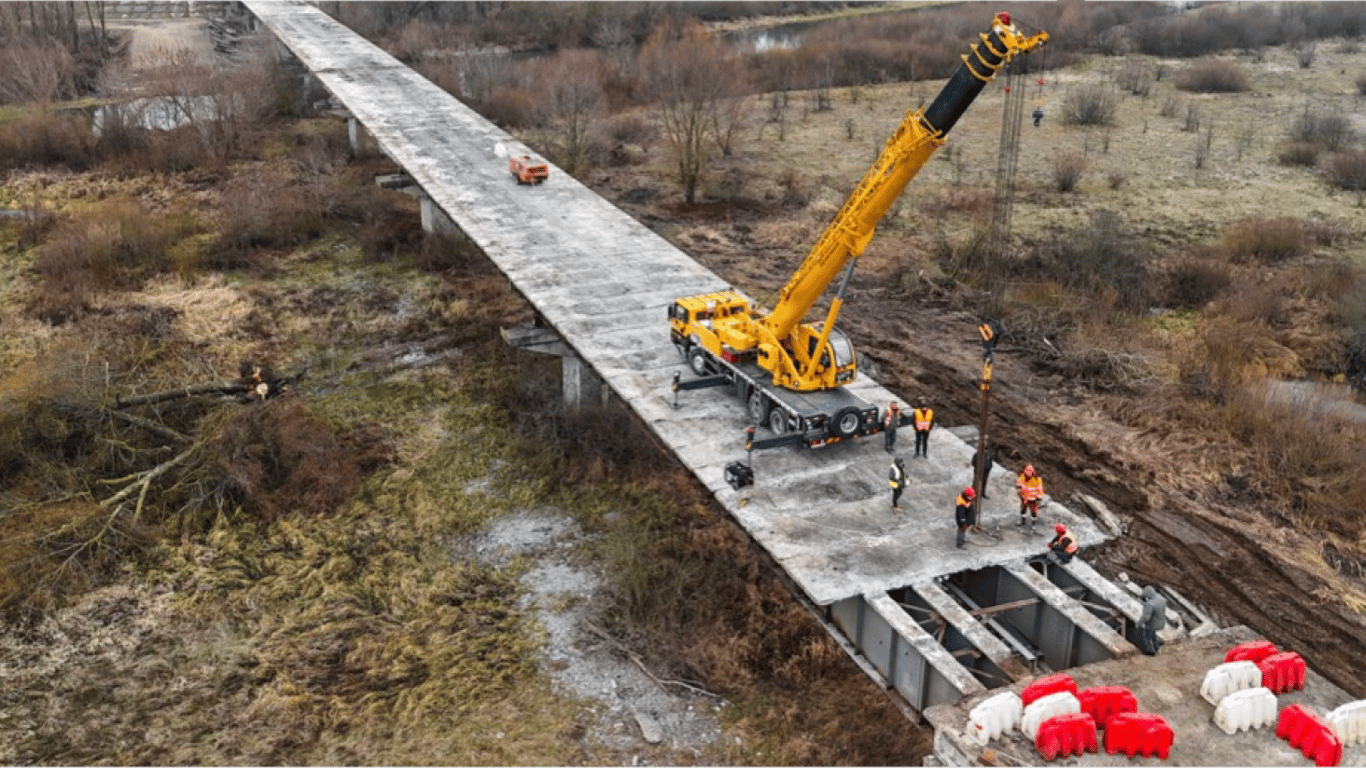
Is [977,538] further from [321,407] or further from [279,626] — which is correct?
[321,407]

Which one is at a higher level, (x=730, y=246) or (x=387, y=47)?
(x=387, y=47)

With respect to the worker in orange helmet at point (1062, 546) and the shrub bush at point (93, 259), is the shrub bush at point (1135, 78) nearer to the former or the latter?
the shrub bush at point (93, 259)

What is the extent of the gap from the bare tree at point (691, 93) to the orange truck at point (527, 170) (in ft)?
22.9

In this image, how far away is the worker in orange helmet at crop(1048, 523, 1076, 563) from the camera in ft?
49.2

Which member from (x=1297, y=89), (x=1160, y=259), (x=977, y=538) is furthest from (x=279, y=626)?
(x=1297, y=89)

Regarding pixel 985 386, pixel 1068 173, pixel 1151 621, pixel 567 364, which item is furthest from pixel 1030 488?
pixel 1068 173

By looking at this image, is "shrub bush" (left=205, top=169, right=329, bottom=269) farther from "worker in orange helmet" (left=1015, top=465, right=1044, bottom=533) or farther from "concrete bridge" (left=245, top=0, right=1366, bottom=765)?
"worker in orange helmet" (left=1015, top=465, right=1044, bottom=533)

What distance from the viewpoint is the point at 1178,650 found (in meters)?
13.4

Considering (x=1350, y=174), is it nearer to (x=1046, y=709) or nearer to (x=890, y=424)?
(x=890, y=424)

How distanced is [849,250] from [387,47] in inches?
1969

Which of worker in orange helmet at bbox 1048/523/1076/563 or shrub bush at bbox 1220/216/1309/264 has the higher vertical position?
Result: shrub bush at bbox 1220/216/1309/264

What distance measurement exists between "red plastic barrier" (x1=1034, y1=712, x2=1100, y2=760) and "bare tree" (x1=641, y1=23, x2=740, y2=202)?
98.9ft

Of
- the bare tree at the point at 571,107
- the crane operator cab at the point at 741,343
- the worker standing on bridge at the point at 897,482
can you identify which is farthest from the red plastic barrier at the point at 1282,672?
the bare tree at the point at 571,107

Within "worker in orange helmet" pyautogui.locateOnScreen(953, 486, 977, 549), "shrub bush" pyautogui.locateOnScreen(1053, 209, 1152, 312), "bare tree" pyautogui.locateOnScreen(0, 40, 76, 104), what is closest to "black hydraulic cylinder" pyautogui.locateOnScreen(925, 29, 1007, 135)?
"worker in orange helmet" pyautogui.locateOnScreen(953, 486, 977, 549)
